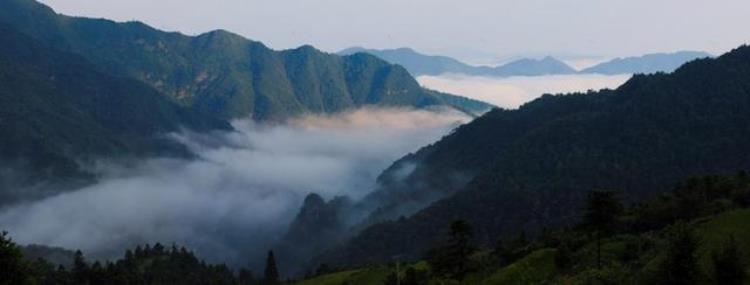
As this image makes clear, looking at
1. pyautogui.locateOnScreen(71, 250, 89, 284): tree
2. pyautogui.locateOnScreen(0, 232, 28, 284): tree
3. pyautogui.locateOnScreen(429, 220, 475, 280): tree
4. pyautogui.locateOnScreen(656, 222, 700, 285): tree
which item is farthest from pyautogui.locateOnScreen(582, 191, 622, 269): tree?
pyautogui.locateOnScreen(71, 250, 89, 284): tree

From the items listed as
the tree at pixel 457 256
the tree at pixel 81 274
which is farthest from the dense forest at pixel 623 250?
the tree at pixel 81 274

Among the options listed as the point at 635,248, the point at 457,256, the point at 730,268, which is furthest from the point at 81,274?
the point at 730,268

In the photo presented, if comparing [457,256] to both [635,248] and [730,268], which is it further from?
[730,268]

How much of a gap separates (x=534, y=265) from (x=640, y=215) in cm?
2262

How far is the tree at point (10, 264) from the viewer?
193 ft

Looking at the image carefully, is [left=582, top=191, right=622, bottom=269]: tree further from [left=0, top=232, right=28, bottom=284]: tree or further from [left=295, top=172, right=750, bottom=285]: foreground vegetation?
[left=0, top=232, right=28, bottom=284]: tree

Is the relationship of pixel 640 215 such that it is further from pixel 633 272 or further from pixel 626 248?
pixel 633 272

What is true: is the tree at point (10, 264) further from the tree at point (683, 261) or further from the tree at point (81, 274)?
the tree at point (81, 274)

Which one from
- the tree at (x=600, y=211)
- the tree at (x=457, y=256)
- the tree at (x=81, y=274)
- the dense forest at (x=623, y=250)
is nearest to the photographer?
the dense forest at (x=623, y=250)

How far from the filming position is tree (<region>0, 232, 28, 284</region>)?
58750 mm

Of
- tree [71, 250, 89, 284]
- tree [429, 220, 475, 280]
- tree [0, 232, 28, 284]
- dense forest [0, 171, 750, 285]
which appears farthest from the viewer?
tree [71, 250, 89, 284]

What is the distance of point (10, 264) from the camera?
194ft

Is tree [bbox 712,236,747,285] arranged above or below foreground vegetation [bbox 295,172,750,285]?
below

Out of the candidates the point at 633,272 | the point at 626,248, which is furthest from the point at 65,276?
A: the point at 633,272
